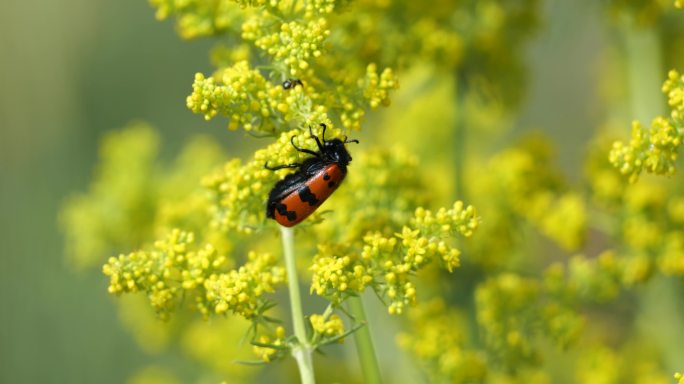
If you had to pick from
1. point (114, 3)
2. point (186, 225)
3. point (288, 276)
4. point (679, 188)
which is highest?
point (114, 3)

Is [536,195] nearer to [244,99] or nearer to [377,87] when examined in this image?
[377,87]

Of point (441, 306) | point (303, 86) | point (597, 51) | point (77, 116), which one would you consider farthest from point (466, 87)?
point (597, 51)

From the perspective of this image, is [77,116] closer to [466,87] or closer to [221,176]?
[466,87]

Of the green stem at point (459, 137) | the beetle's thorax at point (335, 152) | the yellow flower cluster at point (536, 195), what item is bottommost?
the beetle's thorax at point (335, 152)

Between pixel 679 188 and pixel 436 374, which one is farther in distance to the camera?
pixel 679 188

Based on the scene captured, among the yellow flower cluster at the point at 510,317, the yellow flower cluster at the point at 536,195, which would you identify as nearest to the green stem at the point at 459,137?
the yellow flower cluster at the point at 536,195

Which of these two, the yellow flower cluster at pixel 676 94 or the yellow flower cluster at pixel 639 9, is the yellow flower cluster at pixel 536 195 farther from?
the yellow flower cluster at pixel 676 94

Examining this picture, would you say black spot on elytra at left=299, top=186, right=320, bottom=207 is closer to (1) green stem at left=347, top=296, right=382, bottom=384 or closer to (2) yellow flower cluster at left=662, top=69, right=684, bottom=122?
(1) green stem at left=347, top=296, right=382, bottom=384
